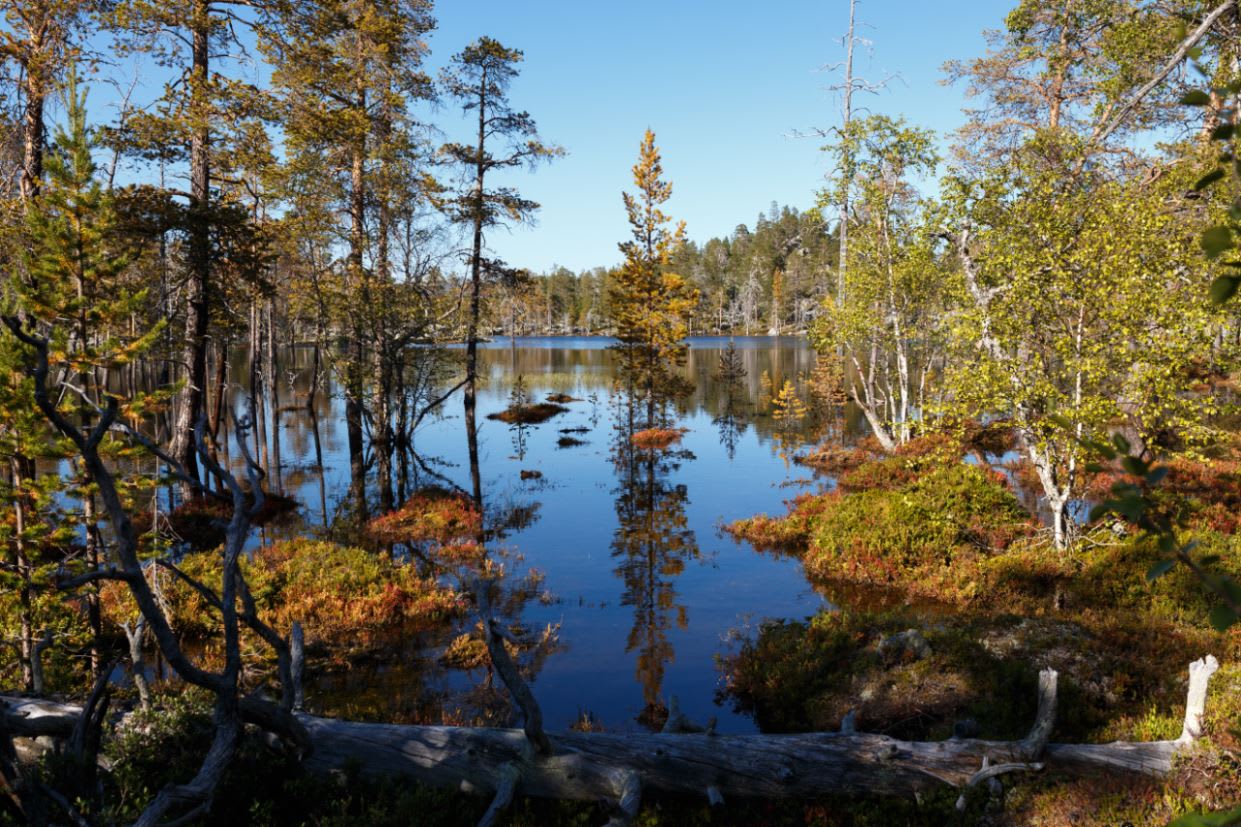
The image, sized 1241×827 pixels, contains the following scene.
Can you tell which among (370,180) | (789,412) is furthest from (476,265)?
(789,412)

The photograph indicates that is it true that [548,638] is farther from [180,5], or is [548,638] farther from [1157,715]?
[180,5]

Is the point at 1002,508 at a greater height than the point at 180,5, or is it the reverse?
the point at 180,5

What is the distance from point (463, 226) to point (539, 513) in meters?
13.0

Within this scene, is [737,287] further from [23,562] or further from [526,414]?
[23,562]

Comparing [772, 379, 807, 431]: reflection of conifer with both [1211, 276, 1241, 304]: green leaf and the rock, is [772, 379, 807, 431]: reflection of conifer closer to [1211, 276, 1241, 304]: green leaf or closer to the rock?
the rock

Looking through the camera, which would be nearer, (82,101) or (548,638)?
(82,101)

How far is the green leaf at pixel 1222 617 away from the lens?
151 centimetres

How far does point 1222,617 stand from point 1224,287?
0.72 metres

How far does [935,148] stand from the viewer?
23156 mm

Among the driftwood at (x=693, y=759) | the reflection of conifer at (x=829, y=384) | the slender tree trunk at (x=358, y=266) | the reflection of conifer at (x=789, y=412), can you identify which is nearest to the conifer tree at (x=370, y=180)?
the slender tree trunk at (x=358, y=266)

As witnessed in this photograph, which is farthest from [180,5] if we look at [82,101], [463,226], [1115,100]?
[1115,100]

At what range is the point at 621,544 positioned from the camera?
731 inches

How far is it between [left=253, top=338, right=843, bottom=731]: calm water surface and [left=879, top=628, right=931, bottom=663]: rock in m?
2.25

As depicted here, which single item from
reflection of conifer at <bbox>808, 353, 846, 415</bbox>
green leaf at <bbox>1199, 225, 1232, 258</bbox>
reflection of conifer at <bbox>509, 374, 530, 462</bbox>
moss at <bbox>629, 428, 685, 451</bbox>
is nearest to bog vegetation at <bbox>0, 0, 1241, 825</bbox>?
green leaf at <bbox>1199, 225, 1232, 258</bbox>
